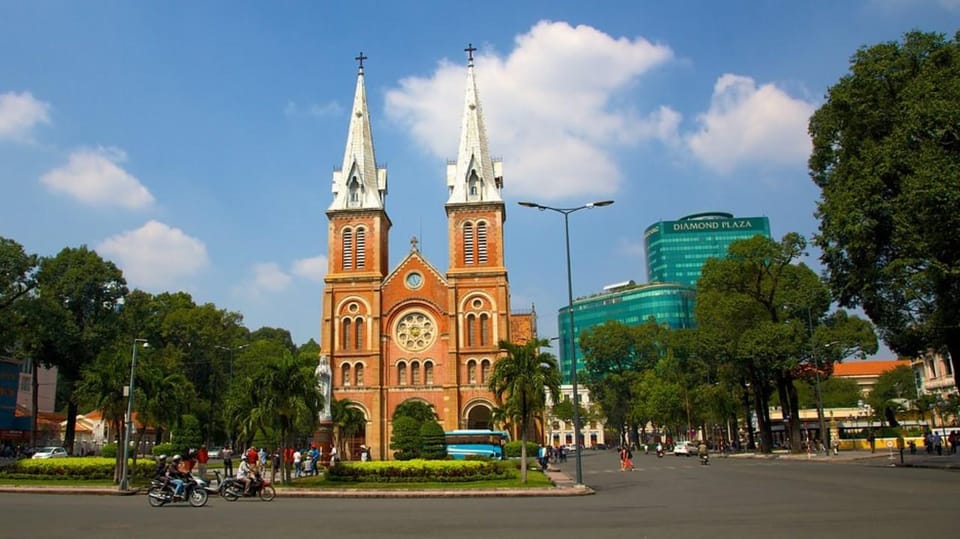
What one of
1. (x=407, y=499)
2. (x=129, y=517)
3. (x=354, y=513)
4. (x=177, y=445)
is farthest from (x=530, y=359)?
(x=177, y=445)

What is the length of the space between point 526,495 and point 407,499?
3.79 m

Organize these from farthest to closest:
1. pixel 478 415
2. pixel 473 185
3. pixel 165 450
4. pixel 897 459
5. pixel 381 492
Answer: pixel 473 185 → pixel 478 415 → pixel 165 450 → pixel 897 459 → pixel 381 492

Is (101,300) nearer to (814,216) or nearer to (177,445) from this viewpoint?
(177,445)

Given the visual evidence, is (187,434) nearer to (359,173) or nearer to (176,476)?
(176,476)

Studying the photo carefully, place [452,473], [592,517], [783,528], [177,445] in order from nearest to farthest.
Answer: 1. [783,528]
2. [592,517]
3. [452,473]
4. [177,445]

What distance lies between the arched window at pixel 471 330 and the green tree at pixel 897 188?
3200 cm

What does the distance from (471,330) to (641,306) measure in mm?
86277

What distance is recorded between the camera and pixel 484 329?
6191 cm

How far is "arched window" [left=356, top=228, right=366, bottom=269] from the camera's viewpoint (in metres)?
64.2

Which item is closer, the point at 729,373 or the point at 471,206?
the point at 729,373

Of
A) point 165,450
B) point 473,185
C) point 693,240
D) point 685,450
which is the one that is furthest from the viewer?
point 693,240

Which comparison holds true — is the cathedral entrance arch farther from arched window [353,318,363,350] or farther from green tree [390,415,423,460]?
green tree [390,415,423,460]

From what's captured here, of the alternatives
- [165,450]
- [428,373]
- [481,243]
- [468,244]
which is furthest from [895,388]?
[165,450]

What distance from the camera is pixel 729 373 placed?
186 ft
